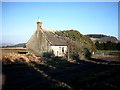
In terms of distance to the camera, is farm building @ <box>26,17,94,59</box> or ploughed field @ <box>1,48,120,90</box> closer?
ploughed field @ <box>1,48,120,90</box>

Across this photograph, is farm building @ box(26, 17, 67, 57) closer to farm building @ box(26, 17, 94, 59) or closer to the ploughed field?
farm building @ box(26, 17, 94, 59)


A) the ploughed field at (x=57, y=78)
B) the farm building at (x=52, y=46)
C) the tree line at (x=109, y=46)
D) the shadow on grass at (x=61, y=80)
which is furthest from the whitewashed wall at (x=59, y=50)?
the tree line at (x=109, y=46)

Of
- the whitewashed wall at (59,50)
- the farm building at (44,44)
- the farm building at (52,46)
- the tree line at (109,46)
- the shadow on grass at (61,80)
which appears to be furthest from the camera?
the tree line at (109,46)

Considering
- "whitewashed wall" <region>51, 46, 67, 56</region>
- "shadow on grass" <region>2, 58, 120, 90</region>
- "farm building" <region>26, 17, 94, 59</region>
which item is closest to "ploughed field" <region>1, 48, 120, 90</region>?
"shadow on grass" <region>2, 58, 120, 90</region>

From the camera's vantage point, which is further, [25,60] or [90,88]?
[25,60]

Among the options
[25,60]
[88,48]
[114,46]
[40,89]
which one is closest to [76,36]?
[88,48]

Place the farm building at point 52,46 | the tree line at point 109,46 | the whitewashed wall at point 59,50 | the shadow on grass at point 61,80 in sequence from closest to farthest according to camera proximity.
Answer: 1. the shadow on grass at point 61,80
2. the farm building at point 52,46
3. the whitewashed wall at point 59,50
4. the tree line at point 109,46

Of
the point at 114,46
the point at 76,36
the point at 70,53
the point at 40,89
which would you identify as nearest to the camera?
the point at 40,89

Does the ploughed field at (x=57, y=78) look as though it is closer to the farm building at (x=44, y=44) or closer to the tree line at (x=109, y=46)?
the farm building at (x=44, y=44)

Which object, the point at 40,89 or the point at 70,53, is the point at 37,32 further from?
the point at 40,89

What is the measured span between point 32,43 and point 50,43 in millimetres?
5819

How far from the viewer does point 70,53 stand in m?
28.5

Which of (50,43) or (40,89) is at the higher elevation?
(50,43)

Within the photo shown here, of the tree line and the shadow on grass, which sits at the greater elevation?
the tree line
